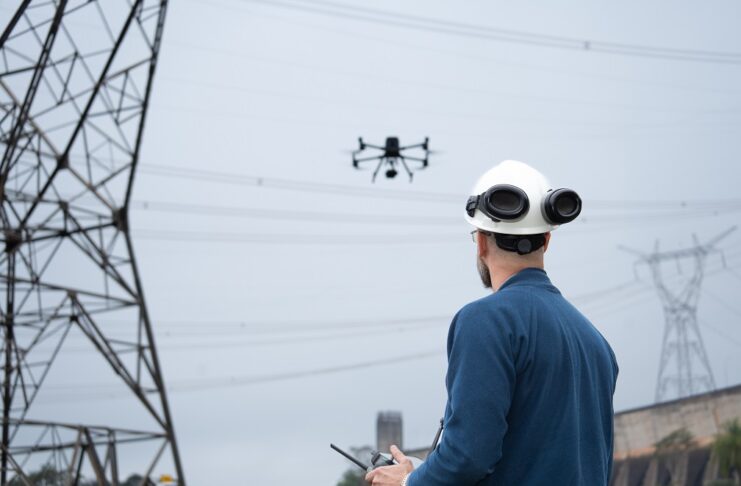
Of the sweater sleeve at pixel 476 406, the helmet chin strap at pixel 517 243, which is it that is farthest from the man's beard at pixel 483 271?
the sweater sleeve at pixel 476 406

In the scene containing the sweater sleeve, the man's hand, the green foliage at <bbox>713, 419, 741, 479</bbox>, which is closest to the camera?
the sweater sleeve

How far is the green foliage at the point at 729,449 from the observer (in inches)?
2356

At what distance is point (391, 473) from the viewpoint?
373 centimetres

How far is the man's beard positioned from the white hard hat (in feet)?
0.51

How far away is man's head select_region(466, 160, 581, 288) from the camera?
150 inches

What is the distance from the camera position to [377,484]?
12.3ft

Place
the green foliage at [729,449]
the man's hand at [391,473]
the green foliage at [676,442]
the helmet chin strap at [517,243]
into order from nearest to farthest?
the man's hand at [391,473], the helmet chin strap at [517,243], the green foliage at [729,449], the green foliage at [676,442]

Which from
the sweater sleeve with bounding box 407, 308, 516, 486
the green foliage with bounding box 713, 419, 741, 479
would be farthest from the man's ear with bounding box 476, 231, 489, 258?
the green foliage with bounding box 713, 419, 741, 479

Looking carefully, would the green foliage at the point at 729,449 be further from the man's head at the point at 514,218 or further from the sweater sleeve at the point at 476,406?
the sweater sleeve at the point at 476,406

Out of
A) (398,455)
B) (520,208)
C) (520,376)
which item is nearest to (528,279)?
(520,208)

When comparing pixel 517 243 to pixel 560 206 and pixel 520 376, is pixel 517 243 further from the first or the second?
pixel 520 376

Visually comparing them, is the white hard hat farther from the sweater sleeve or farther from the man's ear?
the sweater sleeve

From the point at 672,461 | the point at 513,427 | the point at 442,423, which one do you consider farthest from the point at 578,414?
the point at 672,461

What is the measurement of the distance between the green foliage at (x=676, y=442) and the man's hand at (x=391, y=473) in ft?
209
